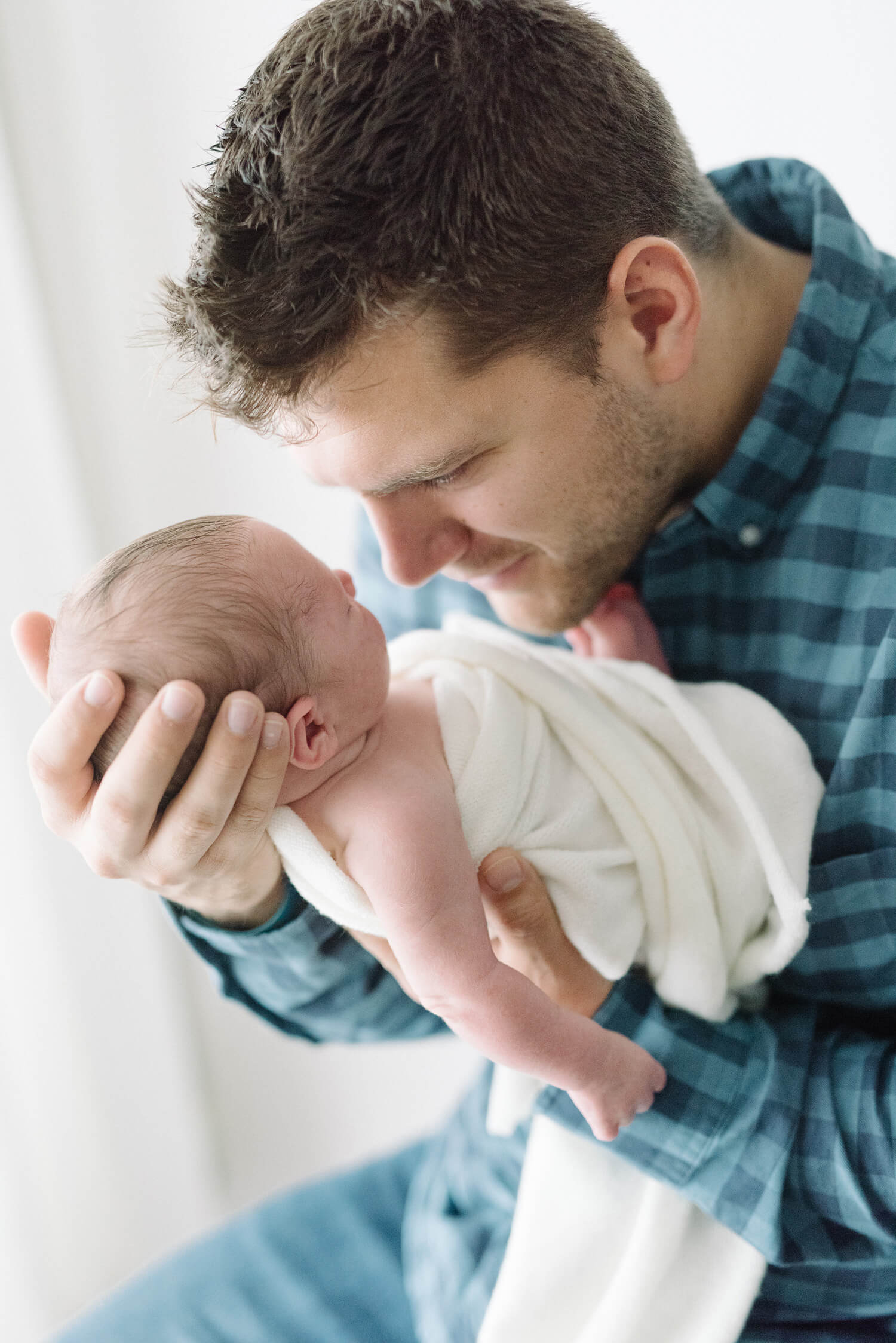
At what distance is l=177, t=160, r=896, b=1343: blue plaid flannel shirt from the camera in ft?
3.52

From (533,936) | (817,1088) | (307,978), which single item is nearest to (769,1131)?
(817,1088)

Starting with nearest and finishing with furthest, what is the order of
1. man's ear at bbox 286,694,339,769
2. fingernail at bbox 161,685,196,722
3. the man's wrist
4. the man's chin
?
fingernail at bbox 161,685,196,722
man's ear at bbox 286,694,339,769
the man's wrist
the man's chin

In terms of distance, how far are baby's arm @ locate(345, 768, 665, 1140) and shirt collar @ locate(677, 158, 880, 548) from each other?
51 cm

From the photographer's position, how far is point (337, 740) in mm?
1008

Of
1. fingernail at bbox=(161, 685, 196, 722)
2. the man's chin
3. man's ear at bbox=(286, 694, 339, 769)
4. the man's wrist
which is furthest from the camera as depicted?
the man's chin

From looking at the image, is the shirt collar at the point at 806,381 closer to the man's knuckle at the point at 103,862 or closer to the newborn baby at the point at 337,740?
the newborn baby at the point at 337,740

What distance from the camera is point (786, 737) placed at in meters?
1.16

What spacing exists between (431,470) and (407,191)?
0.25 meters

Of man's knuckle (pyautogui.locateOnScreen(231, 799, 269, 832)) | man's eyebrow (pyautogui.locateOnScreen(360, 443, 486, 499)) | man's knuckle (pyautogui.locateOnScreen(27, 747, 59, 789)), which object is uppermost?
man's eyebrow (pyautogui.locateOnScreen(360, 443, 486, 499))

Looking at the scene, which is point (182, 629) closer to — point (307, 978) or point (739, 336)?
point (307, 978)

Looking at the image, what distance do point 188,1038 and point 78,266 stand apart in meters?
1.49

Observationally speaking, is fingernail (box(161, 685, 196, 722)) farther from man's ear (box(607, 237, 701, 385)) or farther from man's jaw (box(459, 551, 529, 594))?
man's ear (box(607, 237, 701, 385))

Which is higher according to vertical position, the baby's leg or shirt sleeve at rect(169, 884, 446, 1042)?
the baby's leg

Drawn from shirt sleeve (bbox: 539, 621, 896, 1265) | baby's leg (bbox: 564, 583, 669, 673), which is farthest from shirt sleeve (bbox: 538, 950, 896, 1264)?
baby's leg (bbox: 564, 583, 669, 673)
